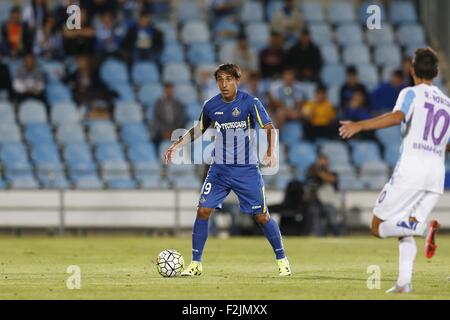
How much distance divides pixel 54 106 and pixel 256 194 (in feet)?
38.5

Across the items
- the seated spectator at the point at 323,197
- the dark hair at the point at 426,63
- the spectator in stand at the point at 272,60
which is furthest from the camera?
the spectator in stand at the point at 272,60

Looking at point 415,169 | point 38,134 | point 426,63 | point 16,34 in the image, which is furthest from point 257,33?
point 415,169

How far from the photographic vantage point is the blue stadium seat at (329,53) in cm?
2645

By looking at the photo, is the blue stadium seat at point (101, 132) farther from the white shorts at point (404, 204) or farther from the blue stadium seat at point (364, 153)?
the white shorts at point (404, 204)

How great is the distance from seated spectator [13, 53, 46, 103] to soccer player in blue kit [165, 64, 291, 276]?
1130 centimetres

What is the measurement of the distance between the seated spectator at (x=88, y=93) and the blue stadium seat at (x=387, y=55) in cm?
626

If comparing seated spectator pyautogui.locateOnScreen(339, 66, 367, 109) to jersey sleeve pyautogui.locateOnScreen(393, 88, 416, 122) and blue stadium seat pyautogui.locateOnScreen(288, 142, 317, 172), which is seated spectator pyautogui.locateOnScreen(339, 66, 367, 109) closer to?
blue stadium seat pyautogui.locateOnScreen(288, 142, 317, 172)

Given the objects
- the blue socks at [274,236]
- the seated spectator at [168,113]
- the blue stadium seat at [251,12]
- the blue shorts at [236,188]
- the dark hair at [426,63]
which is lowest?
the blue socks at [274,236]

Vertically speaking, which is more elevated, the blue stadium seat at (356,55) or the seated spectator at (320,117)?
the blue stadium seat at (356,55)

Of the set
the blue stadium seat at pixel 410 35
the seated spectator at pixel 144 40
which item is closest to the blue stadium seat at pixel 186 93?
the seated spectator at pixel 144 40

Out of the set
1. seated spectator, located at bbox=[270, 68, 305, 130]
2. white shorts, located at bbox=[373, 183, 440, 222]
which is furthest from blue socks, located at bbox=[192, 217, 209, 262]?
seated spectator, located at bbox=[270, 68, 305, 130]

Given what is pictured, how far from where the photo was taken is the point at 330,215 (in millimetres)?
22844

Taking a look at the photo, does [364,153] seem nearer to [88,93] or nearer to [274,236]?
[88,93]

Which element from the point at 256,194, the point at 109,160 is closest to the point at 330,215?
the point at 109,160
